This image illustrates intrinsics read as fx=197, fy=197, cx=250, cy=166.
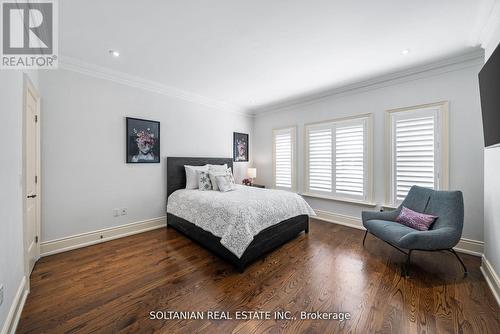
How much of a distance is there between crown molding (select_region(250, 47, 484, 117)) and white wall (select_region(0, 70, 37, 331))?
4.07 meters

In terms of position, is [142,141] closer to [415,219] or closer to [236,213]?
[236,213]

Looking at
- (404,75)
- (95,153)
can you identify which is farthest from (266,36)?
(95,153)

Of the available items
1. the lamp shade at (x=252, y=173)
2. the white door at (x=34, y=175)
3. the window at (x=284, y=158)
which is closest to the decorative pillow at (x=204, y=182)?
the lamp shade at (x=252, y=173)

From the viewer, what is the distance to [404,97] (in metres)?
3.12

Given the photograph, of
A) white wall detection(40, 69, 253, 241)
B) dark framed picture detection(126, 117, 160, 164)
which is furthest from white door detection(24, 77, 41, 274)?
dark framed picture detection(126, 117, 160, 164)

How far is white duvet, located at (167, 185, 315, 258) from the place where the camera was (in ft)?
7.44

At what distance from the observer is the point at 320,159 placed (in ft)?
13.6

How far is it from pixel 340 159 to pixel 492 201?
79.8 inches

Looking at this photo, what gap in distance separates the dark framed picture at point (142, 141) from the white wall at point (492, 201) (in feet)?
14.4

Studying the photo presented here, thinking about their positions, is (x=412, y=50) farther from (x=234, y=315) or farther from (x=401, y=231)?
(x=234, y=315)

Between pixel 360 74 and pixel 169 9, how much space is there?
290 cm

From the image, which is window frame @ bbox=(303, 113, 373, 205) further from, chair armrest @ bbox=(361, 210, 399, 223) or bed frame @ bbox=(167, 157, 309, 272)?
bed frame @ bbox=(167, 157, 309, 272)

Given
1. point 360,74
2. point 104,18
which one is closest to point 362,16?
point 360,74

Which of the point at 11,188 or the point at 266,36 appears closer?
the point at 11,188
